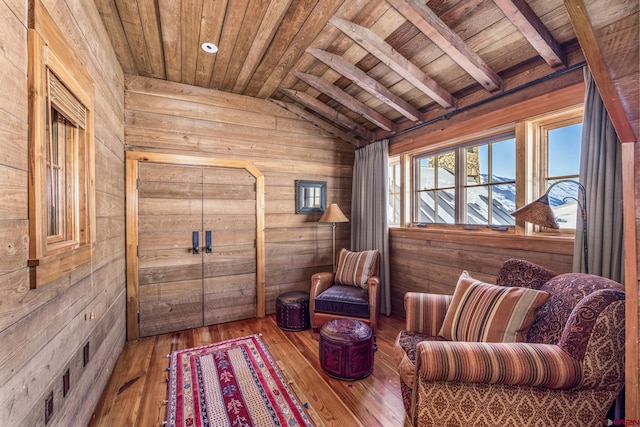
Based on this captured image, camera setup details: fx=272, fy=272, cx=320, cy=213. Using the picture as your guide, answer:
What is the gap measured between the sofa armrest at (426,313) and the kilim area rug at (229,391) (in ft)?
2.97

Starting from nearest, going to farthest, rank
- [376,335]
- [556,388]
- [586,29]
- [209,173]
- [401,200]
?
1. [586,29]
2. [556,388]
3. [376,335]
4. [209,173]
5. [401,200]

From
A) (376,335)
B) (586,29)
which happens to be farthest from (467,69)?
(376,335)

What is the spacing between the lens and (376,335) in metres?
2.83

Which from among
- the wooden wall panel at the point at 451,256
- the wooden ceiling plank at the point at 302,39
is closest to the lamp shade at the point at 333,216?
the wooden wall panel at the point at 451,256

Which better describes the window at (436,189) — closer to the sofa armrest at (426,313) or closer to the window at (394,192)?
the window at (394,192)

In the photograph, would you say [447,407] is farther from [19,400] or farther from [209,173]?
[209,173]

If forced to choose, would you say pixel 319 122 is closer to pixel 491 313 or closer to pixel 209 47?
pixel 209 47

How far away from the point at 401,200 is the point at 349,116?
130cm

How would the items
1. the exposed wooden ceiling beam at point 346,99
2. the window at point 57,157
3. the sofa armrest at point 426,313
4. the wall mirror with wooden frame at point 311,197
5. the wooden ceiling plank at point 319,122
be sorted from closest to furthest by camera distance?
the window at point 57,157 → the sofa armrest at point 426,313 → the exposed wooden ceiling beam at point 346,99 → the wooden ceiling plank at point 319,122 → the wall mirror with wooden frame at point 311,197

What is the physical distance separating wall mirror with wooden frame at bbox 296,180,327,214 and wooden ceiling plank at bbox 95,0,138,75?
2115 millimetres

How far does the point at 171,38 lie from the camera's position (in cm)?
223

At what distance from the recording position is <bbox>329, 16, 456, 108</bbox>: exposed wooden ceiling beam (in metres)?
2.08

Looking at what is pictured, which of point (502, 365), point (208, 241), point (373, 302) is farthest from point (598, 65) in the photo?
→ point (208, 241)

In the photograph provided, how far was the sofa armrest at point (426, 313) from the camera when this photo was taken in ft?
5.98
